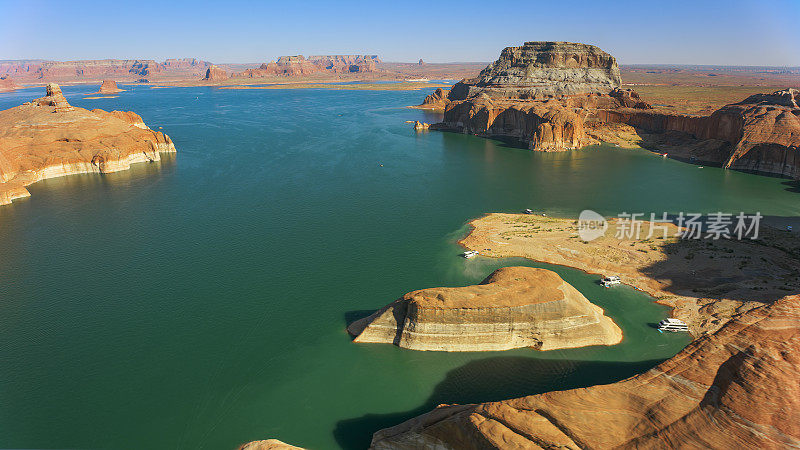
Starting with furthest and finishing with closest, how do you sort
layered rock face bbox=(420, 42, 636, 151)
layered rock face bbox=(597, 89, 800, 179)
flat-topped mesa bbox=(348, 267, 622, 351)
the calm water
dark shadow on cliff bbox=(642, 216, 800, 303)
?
1. layered rock face bbox=(420, 42, 636, 151)
2. layered rock face bbox=(597, 89, 800, 179)
3. dark shadow on cliff bbox=(642, 216, 800, 303)
4. flat-topped mesa bbox=(348, 267, 622, 351)
5. the calm water

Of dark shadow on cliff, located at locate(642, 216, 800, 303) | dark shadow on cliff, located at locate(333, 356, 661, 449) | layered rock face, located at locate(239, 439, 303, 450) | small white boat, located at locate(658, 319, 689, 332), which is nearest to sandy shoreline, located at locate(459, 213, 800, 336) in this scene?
dark shadow on cliff, located at locate(642, 216, 800, 303)

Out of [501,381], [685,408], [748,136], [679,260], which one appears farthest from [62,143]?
[748,136]

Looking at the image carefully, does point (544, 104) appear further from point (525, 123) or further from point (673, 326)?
point (673, 326)

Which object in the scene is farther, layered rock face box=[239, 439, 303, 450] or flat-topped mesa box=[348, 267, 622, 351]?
flat-topped mesa box=[348, 267, 622, 351]

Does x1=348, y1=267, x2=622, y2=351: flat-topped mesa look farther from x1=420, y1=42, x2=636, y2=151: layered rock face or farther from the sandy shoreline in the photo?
x1=420, y1=42, x2=636, y2=151: layered rock face

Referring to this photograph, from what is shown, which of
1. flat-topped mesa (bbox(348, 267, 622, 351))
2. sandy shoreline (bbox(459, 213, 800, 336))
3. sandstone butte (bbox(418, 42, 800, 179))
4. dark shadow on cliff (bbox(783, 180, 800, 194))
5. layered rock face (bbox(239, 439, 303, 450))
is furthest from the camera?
sandstone butte (bbox(418, 42, 800, 179))

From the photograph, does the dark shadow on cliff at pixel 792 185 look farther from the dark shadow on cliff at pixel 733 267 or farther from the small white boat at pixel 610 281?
the small white boat at pixel 610 281

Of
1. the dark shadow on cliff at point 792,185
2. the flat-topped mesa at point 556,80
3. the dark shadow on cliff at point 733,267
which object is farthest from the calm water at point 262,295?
the flat-topped mesa at point 556,80

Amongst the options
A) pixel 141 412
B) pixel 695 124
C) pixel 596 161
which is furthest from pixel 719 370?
pixel 695 124
